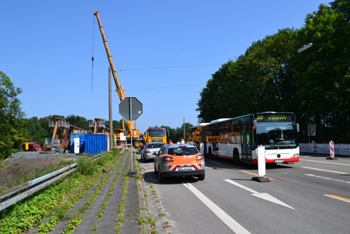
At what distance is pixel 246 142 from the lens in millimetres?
16234

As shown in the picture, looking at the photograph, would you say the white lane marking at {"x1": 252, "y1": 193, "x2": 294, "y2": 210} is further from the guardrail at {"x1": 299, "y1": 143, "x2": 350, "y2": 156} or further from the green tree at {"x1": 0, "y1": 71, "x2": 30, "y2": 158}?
the green tree at {"x1": 0, "y1": 71, "x2": 30, "y2": 158}

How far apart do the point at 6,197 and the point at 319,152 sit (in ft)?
99.4

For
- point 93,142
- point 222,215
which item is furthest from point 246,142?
point 93,142

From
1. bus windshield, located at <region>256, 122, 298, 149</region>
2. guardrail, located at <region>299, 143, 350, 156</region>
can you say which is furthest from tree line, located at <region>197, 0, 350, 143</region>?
bus windshield, located at <region>256, 122, 298, 149</region>

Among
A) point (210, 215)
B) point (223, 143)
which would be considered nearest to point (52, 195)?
point (210, 215)

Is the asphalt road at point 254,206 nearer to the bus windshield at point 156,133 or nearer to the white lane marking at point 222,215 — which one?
the white lane marking at point 222,215

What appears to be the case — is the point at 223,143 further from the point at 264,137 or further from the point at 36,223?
the point at 36,223

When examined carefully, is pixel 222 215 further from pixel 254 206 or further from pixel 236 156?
pixel 236 156

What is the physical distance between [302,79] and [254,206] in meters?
26.9

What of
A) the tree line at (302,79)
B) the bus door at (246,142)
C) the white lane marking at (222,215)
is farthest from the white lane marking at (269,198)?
the tree line at (302,79)

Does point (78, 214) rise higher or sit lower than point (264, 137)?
lower

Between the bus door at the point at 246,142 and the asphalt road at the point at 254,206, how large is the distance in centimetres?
467

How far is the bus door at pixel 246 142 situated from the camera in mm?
15750

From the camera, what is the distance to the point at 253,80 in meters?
39.3
